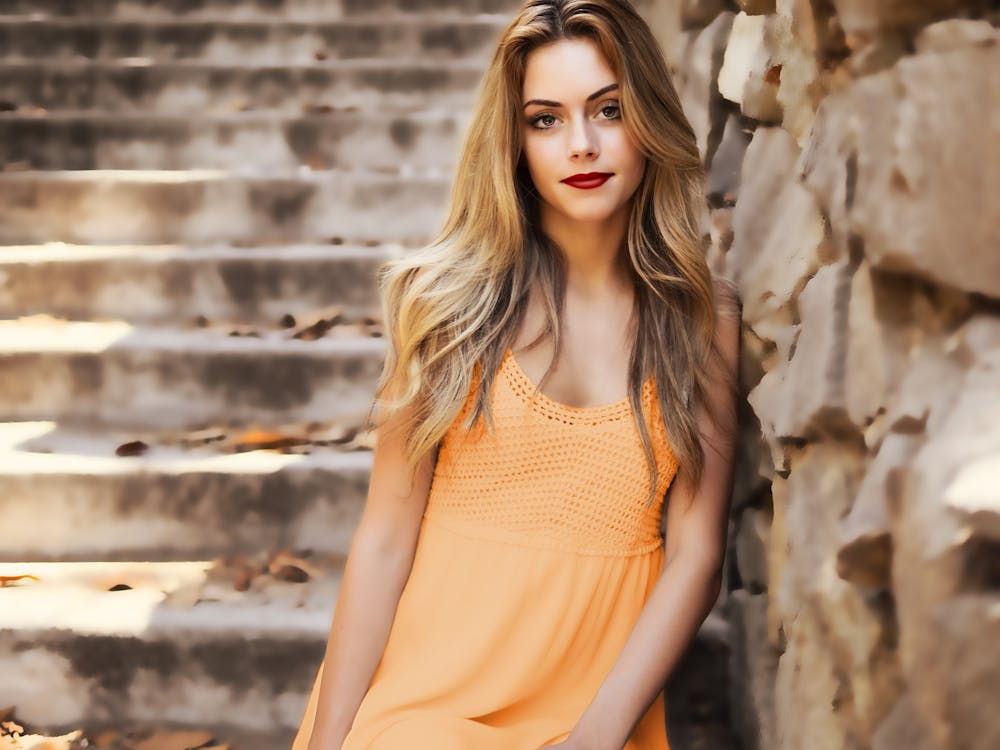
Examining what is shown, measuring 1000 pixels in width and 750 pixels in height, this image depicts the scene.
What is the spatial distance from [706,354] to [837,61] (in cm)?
63

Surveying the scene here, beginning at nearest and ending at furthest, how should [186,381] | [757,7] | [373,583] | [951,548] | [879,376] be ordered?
[951,548], [879,376], [373,583], [757,7], [186,381]

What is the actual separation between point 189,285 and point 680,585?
1.99 m

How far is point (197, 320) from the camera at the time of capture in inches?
125

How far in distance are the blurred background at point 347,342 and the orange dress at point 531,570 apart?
0.77ft

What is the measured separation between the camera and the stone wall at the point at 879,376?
1.00 m

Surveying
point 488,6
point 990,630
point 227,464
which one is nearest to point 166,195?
point 227,464

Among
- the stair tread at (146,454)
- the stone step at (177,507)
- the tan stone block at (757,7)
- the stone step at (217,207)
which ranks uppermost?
the tan stone block at (757,7)

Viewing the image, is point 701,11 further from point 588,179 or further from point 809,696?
point 809,696

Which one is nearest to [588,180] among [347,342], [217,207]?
[347,342]

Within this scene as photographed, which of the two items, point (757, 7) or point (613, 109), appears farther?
point (757, 7)

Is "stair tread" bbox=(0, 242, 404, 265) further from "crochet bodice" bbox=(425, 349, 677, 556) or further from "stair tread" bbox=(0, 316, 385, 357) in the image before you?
"crochet bodice" bbox=(425, 349, 677, 556)

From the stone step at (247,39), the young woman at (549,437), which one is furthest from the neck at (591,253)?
the stone step at (247,39)

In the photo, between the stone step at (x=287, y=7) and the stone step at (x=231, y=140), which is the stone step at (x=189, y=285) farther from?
the stone step at (x=287, y=7)

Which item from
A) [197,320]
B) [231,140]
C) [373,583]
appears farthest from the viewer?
[231,140]
